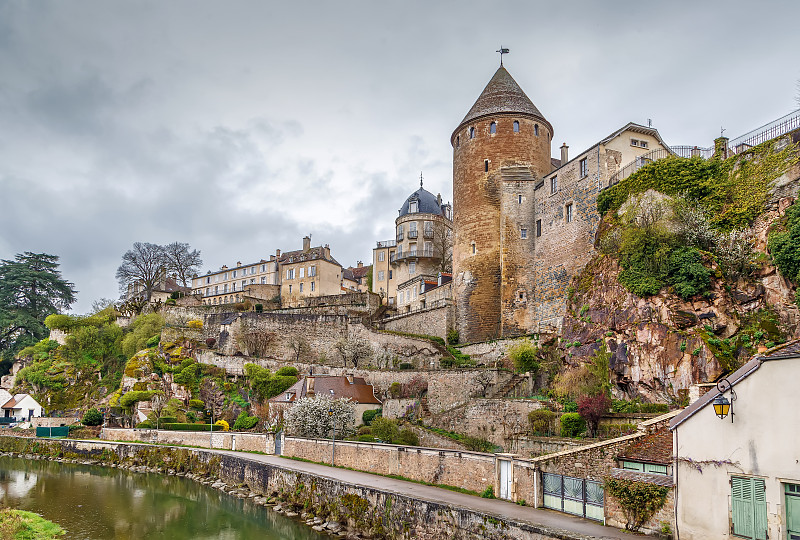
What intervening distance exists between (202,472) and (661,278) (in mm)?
22581

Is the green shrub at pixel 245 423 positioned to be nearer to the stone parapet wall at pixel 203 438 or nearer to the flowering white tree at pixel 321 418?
the stone parapet wall at pixel 203 438

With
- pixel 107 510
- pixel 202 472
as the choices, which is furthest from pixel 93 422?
pixel 107 510

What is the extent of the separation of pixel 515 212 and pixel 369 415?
1399 centimetres

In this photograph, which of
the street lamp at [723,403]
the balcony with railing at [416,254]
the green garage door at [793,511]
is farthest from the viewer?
the balcony with railing at [416,254]

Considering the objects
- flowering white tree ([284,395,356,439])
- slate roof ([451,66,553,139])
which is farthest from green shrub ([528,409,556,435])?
slate roof ([451,66,553,139])

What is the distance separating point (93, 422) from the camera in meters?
40.8

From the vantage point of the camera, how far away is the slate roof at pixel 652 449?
12703mm

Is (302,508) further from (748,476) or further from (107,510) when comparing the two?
(748,476)

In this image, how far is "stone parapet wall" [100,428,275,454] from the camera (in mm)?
30939

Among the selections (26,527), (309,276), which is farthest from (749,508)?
(309,276)

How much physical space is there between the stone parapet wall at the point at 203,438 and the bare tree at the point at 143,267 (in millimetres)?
25820

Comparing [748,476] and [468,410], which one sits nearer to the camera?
[748,476]

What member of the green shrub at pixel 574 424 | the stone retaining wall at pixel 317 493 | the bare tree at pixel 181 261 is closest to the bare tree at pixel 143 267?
the bare tree at pixel 181 261

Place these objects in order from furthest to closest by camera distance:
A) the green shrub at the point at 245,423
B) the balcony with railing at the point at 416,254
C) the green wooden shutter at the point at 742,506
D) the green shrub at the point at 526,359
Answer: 1. the balcony with railing at the point at 416,254
2. the green shrub at the point at 245,423
3. the green shrub at the point at 526,359
4. the green wooden shutter at the point at 742,506
